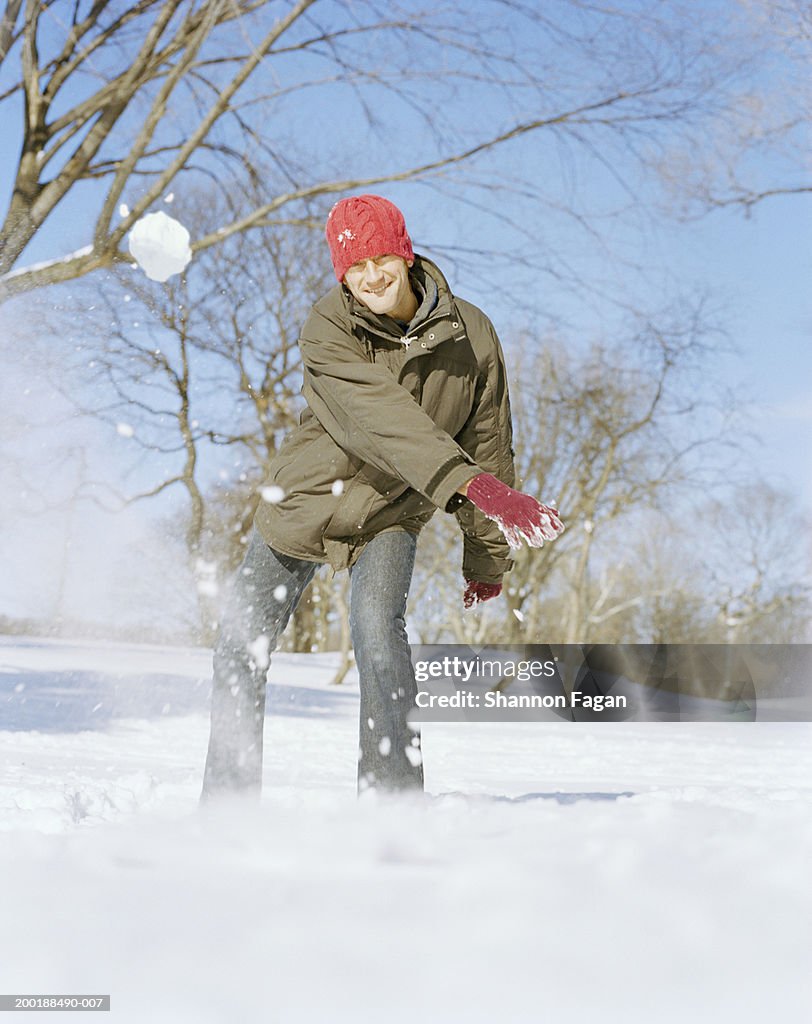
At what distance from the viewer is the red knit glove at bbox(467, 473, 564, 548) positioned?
126 cm

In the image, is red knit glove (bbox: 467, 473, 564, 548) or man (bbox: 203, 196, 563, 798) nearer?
red knit glove (bbox: 467, 473, 564, 548)

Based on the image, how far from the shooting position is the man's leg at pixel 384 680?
1425mm

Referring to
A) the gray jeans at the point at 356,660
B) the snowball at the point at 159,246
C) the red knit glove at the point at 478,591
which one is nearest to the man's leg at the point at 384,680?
the gray jeans at the point at 356,660

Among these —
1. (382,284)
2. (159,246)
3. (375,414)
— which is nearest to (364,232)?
(382,284)

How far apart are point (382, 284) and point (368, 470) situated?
0.93 ft

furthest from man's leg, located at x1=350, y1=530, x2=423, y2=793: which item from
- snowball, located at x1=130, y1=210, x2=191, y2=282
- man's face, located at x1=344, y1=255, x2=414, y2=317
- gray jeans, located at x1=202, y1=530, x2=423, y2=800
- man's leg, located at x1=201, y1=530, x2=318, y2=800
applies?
snowball, located at x1=130, y1=210, x2=191, y2=282

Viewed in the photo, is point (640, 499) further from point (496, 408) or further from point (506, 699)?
point (496, 408)

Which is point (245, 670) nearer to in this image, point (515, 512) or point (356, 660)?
point (356, 660)

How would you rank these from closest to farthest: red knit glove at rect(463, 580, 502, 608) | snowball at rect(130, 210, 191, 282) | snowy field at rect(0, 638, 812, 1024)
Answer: snowy field at rect(0, 638, 812, 1024) < red knit glove at rect(463, 580, 502, 608) < snowball at rect(130, 210, 191, 282)

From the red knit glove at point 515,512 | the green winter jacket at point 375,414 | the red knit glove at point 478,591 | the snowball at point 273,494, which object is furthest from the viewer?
the red knit glove at point 478,591

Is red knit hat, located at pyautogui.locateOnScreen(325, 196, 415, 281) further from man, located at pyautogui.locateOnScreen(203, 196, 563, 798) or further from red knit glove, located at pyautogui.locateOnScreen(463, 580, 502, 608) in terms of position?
red knit glove, located at pyautogui.locateOnScreen(463, 580, 502, 608)

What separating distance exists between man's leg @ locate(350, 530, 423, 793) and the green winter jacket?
0.26 ft

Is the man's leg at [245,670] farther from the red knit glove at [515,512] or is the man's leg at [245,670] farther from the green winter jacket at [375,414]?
the red knit glove at [515,512]

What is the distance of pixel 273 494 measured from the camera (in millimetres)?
1521
